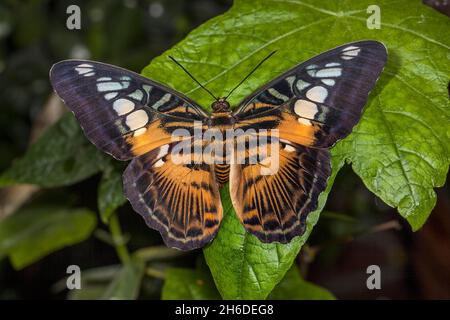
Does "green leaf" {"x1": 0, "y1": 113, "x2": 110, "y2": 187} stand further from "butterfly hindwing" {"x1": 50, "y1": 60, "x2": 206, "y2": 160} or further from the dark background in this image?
the dark background

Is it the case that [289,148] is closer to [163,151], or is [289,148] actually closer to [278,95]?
[278,95]

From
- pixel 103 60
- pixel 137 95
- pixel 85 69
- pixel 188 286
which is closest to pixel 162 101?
pixel 137 95

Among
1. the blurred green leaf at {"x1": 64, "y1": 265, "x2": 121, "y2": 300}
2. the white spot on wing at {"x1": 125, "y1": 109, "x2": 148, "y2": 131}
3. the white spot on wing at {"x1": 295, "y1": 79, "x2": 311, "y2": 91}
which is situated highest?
the white spot on wing at {"x1": 295, "y1": 79, "x2": 311, "y2": 91}

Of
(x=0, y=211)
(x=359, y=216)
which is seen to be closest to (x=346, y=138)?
(x=0, y=211)

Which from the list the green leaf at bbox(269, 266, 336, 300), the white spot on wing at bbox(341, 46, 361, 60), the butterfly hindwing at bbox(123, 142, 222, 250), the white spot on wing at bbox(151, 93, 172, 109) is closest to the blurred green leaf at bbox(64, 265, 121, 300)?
the green leaf at bbox(269, 266, 336, 300)

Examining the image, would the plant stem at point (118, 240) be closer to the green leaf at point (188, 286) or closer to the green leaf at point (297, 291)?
the green leaf at point (188, 286)

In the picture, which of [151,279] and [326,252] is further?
[326,252]

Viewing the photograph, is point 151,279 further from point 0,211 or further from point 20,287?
point 20,287
